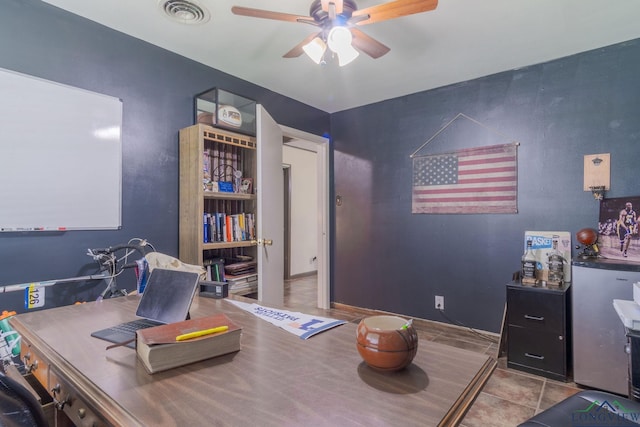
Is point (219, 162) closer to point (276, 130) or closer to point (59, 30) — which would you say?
point (276, 130)

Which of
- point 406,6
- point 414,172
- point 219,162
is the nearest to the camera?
point 406,6

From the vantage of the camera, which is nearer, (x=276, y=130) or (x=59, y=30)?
(x=59, y=30)

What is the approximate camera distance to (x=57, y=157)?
1.95m

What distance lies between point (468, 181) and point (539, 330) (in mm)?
1384

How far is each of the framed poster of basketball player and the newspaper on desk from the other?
2346 mm

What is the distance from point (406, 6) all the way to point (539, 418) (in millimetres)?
1718

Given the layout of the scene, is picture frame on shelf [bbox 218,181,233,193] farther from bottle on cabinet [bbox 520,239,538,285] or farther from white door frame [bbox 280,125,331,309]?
bottle on cabinet [bbox 520,239,538,285]

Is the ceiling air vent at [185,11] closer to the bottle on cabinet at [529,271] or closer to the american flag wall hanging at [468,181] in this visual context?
the american flag wall hanging at [468,181]

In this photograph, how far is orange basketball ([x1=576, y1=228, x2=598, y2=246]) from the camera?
Result: 2.35 m

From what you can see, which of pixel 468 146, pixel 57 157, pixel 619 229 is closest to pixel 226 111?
pixel 57 157

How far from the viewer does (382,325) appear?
2.59ft

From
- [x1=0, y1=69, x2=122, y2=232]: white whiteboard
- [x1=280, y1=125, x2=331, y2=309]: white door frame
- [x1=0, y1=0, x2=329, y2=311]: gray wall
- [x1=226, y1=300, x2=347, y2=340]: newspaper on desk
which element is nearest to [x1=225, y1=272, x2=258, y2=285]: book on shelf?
[x1=0, y1=0, x2=329, y2=311]: gray wall

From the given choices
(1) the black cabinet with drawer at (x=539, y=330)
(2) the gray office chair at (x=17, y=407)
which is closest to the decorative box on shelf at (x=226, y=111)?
(2) the gray office chair at (x=17, y=407)

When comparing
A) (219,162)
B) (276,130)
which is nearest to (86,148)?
(219,162)
